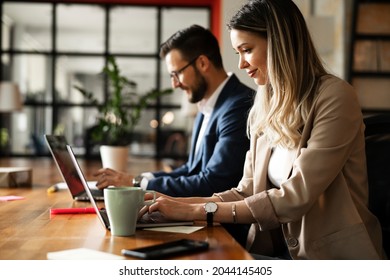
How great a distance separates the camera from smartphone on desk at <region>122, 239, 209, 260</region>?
2.90 feet

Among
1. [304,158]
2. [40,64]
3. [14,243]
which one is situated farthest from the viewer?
[40,64]

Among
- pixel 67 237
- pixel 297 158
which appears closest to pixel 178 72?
pixel 297 158

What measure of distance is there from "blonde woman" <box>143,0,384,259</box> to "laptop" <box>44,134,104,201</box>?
0.42 meters

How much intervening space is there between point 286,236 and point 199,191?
521 mm

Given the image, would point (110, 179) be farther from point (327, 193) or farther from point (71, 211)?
point (327, 193)

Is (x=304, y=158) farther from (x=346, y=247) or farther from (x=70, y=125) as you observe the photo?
(x=70, y=125)

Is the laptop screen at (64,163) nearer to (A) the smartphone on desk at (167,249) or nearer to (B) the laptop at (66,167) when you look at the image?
(B) the laptop at (66,167)

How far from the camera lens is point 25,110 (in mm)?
6703

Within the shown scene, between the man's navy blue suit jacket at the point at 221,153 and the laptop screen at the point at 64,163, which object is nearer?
the laptop screen at the point at 64,163

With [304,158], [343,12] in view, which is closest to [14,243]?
[304,158]

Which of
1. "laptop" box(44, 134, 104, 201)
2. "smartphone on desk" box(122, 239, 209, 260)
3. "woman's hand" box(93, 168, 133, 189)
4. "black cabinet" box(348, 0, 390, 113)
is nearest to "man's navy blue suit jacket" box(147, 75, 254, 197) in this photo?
"woman's hand" box(93, 168, 133, 189)

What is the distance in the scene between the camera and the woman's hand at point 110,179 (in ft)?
6.21

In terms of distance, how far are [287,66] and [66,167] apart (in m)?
0.74

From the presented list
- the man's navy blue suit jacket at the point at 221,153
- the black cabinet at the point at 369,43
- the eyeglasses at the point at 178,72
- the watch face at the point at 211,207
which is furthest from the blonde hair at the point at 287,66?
the black cabinet at the point at 369,43
